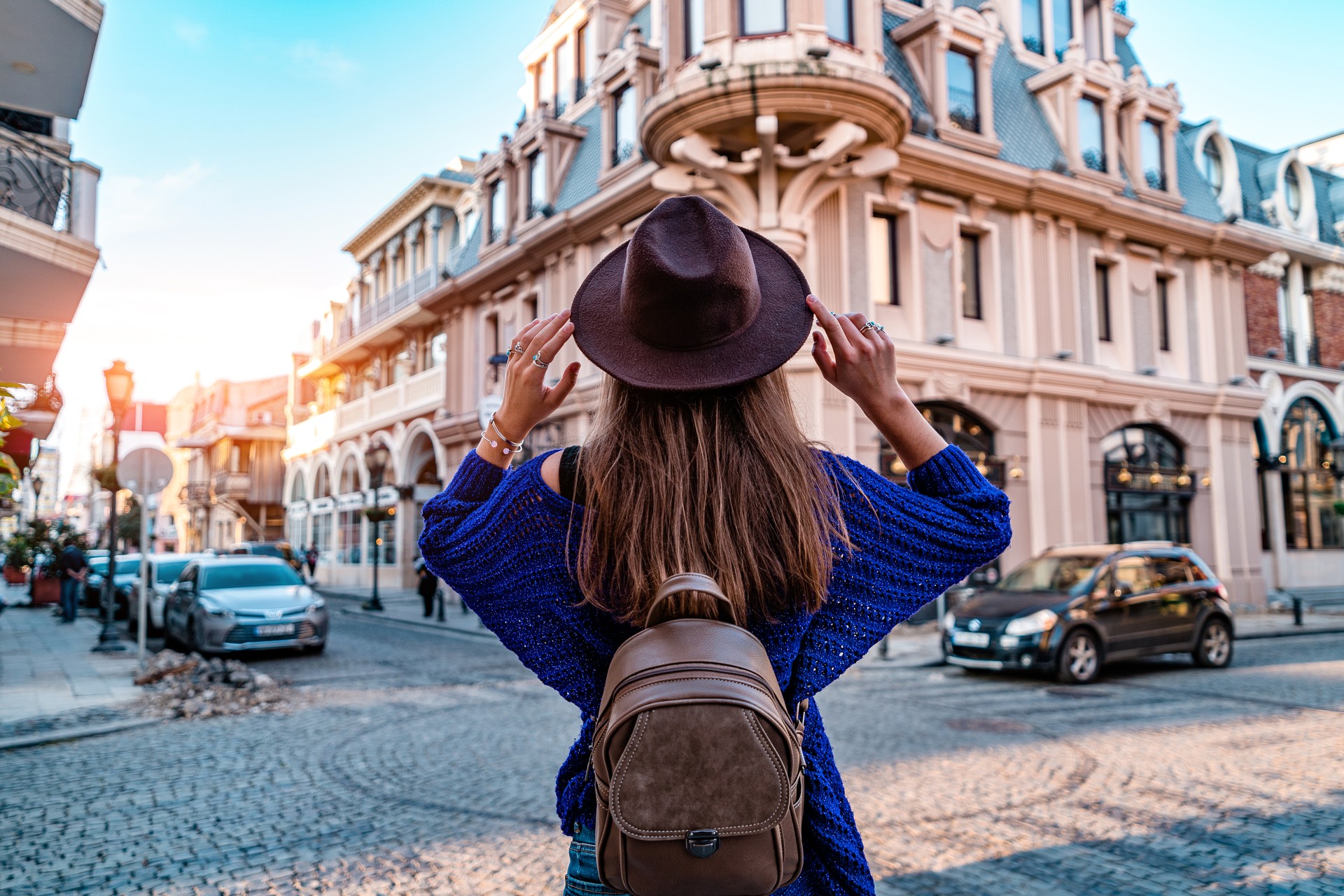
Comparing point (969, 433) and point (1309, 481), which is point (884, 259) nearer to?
point (969, 433)

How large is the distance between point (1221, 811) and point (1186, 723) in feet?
9.91

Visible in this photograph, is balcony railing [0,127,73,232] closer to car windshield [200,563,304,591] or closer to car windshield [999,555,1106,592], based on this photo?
car windshield [200,563,304,591]

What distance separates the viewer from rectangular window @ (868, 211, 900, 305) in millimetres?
16969

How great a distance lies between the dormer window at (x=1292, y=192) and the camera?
82.3ft

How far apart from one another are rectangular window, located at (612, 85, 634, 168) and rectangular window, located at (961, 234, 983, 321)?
7.00 m

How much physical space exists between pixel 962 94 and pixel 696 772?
1923 cm

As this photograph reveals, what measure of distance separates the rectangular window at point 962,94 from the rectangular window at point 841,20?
3289 mm

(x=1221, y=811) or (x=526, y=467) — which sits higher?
(x=526, y=467)

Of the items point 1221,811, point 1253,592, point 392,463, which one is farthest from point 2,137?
point 1253,592

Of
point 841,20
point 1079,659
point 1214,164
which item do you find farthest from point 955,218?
point 1214,164

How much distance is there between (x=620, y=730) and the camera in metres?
1.21

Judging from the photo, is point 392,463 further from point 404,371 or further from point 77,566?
point 77,566

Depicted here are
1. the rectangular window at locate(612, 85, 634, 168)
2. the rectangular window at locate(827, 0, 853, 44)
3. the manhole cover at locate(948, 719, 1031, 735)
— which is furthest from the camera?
the rectangular window at locate(612, 85, 634, 168)

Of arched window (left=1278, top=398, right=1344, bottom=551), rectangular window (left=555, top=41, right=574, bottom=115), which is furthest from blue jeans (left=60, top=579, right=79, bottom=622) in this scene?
arched window (left=1278, top=398, right=1344, bottom=551)
